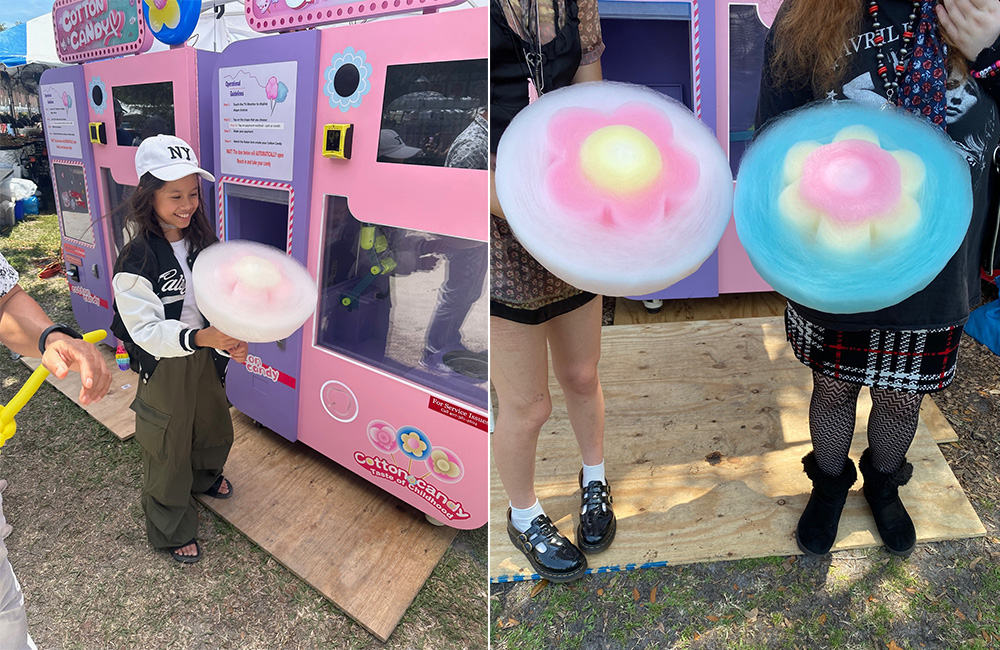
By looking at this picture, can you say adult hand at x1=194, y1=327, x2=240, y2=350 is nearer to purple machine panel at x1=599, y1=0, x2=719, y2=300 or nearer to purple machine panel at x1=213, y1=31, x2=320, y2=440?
purple machine panel at x1=213, y1=31, x2=320, y2=440

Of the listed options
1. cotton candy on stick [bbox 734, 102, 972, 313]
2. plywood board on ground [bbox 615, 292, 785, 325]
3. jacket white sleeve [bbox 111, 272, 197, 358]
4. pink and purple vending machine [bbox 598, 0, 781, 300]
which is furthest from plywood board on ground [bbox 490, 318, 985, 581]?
cotton candy on stick [bbox 734, 102, 972, 313]

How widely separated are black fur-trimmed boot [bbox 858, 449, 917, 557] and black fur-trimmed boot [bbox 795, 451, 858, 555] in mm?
58

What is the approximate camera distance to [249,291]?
108 centimetres

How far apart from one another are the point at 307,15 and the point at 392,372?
82cm

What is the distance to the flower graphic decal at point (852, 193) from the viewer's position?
0.54m

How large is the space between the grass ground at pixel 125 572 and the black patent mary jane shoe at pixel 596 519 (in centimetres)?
29

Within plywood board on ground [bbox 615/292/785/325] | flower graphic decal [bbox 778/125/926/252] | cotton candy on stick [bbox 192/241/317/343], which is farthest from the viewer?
plywood board on ground [bbox 615/292/785/325]

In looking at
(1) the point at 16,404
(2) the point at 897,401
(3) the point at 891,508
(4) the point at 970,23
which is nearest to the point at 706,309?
(3) the point at 891,508

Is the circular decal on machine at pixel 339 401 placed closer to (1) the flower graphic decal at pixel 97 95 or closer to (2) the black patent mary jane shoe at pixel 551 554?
(2) the black patent mary jane shoe at pixel 551 554

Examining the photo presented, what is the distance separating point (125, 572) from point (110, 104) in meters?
1.13

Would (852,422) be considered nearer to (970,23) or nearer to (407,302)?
(970,23)

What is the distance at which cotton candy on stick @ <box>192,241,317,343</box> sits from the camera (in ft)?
3.50

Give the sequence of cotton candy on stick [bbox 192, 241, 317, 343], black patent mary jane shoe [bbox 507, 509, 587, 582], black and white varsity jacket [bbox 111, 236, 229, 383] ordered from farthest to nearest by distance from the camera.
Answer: black patent mary jane shoe [bbox 507, 509, 587, 582], black and white varsity jacket [bbox 111, 236, 229, 383], cotton candy on stick [bbox 192, 241, 317, 343]

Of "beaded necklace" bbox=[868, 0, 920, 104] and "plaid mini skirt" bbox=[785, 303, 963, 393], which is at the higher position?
"beaded necklace" bbox=[868, 0, 920, 104]
